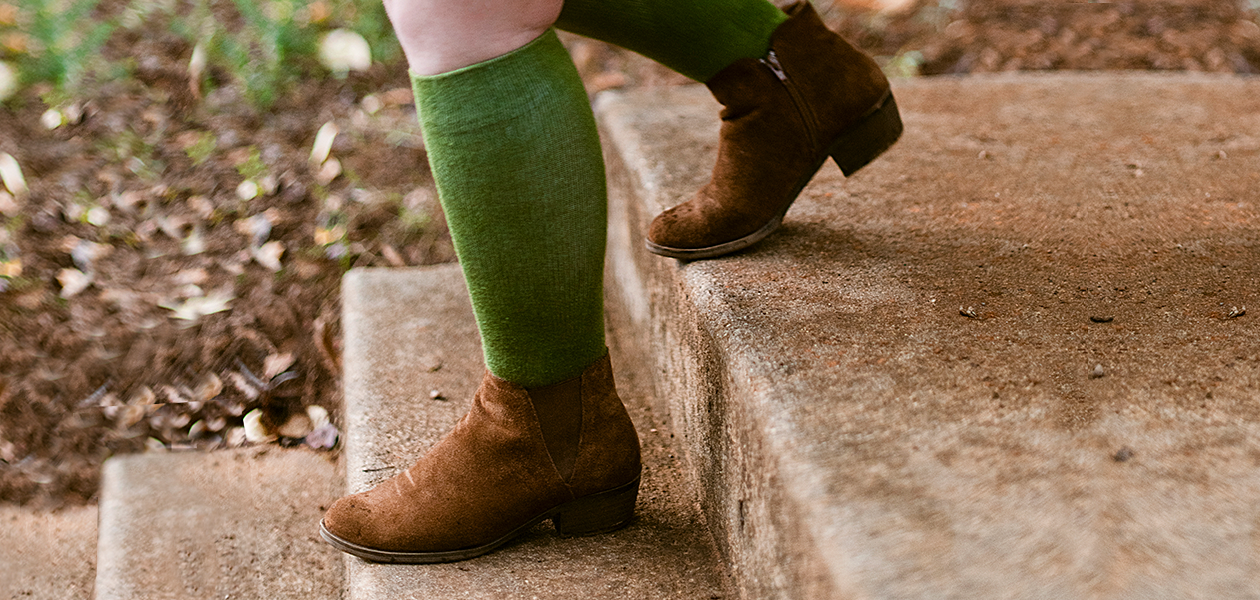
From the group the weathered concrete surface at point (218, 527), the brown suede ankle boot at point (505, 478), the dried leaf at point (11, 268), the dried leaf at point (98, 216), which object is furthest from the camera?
the dried leaf at point (98, 216)

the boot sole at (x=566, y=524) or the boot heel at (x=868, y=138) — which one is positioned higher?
the boot heel at (x=868, y=138)

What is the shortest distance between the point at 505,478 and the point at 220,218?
1.45m

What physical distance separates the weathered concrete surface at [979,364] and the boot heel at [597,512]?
10 cm

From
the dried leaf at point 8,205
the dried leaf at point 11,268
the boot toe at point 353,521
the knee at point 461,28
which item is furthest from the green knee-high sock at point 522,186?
the dried leaf at point 8,205

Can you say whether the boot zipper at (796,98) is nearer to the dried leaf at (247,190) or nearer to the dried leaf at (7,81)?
the dried leaf at (247,190)

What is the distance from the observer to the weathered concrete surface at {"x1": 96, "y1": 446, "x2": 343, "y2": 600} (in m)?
1.35

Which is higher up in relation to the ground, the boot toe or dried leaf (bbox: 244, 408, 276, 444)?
the boot toe

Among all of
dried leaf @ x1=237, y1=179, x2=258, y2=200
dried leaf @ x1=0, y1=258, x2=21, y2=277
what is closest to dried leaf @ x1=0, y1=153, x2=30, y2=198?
dried leaf @ x1=0, y1=258, x2=21, y2=277

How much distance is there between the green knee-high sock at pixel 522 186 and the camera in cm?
90

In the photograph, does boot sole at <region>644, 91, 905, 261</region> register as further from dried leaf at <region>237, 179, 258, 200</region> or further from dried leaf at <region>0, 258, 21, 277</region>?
dried leaf at <region>0, 258, 21, 277</region>

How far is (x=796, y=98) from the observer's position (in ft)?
3.94

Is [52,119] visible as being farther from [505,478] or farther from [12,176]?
[505,478]

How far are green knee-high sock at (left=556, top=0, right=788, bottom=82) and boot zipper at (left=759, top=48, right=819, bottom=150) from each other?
0.05 ft

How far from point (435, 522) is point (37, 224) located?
5.42 ft
